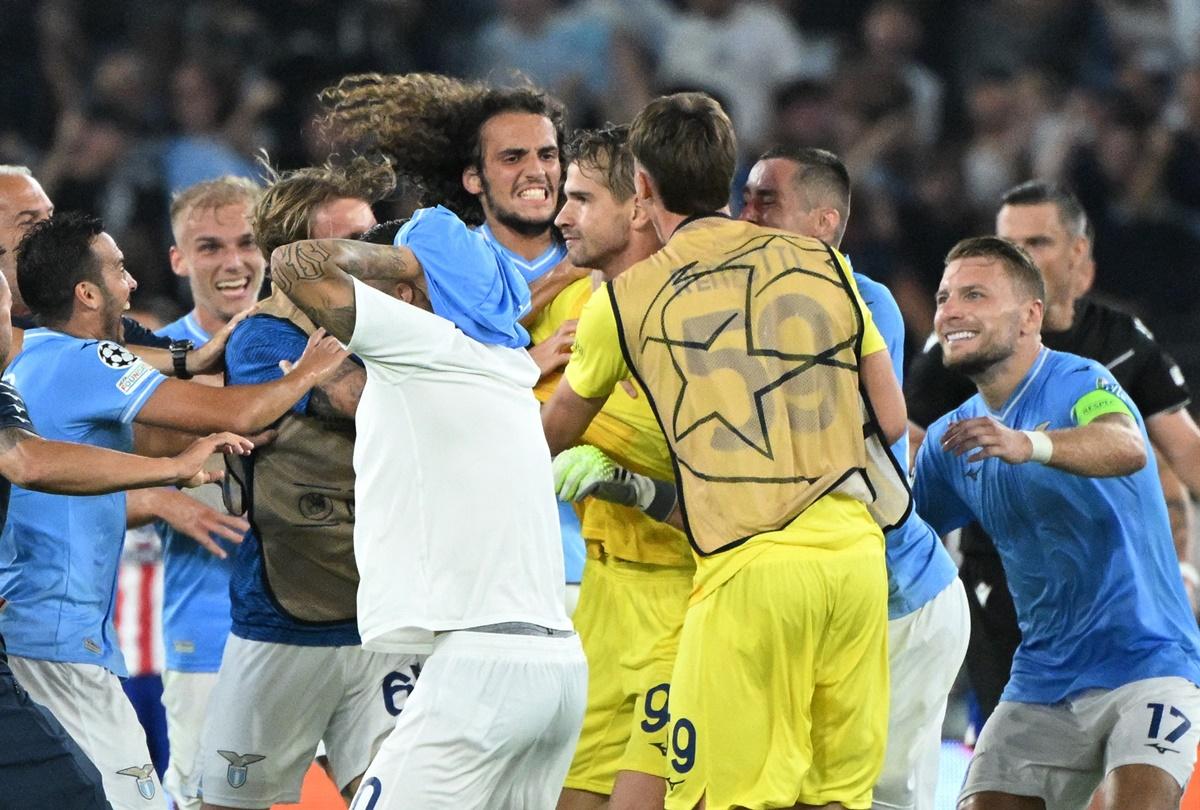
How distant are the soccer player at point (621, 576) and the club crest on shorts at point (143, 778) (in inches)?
47.1

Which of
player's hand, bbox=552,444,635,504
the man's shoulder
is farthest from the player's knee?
player's hand, bbox=552,444,635,504

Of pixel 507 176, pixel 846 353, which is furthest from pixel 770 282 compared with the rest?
pixel 507 176

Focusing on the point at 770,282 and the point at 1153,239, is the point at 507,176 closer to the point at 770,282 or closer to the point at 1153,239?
the point at 770,282

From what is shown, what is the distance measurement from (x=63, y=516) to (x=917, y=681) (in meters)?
2.49

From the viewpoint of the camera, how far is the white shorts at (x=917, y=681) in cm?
518

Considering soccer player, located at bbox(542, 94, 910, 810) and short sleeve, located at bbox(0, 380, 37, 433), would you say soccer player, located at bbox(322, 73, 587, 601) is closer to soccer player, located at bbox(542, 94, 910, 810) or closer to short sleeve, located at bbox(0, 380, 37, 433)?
soccer player, located at bbox(542, 94, 910, 810)

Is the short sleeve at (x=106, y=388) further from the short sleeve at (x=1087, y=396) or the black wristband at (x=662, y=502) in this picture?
the short sleeve at (x=1087, y=396)

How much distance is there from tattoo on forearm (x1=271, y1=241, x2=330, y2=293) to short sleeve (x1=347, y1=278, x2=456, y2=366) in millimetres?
89

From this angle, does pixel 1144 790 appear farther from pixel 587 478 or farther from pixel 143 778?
pixel 143 778

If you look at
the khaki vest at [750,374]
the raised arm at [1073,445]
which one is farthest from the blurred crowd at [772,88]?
the khaki vest at [750,374]

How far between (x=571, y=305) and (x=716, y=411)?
131cm

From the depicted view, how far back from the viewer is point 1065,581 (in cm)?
532

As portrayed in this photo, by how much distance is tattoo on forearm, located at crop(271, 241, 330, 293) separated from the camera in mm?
3852

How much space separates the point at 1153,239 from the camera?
38.9 feet
